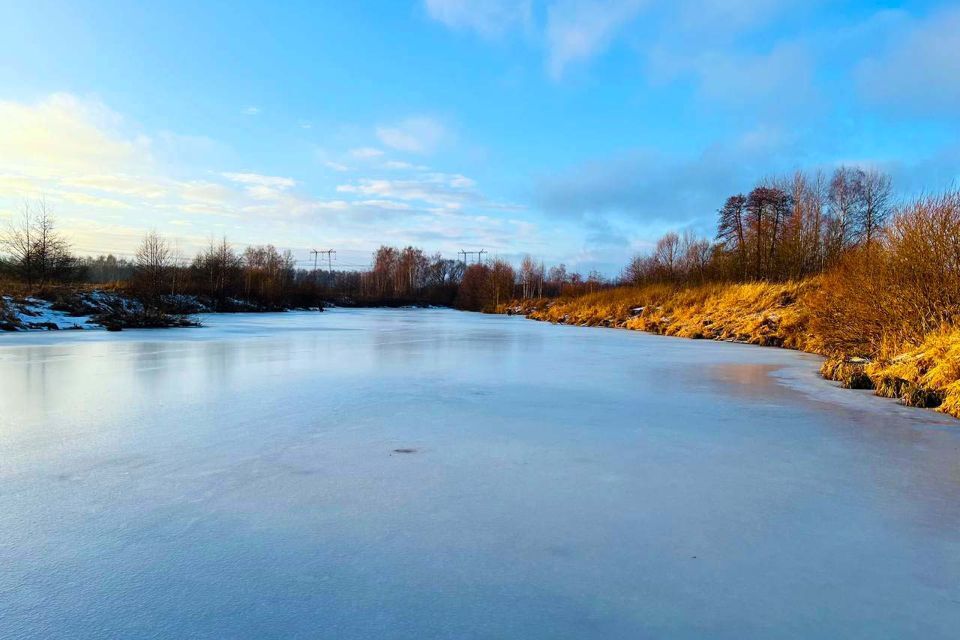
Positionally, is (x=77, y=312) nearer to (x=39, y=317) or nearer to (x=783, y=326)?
(x=39, y=317)

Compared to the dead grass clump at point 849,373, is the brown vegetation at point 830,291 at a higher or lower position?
higher

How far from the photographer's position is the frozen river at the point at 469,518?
55.9 inches

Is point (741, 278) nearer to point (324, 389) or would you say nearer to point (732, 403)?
point (732, 403)

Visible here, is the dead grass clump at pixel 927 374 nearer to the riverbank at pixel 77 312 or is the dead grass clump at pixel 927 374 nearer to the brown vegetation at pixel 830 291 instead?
the brown vegetation at pixel 830 291

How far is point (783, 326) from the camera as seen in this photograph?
1128 centimetres

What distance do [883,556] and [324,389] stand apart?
4.01 m

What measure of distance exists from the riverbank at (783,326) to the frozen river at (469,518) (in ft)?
3.28

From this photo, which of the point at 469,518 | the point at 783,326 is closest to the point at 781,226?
the point at 783,326

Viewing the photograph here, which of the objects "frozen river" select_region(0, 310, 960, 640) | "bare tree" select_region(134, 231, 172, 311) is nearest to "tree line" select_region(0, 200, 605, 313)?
"bare tree" select_region(134, 231, 172, 311)

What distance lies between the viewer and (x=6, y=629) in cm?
132

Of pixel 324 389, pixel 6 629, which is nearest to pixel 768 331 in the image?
pixel 324 389

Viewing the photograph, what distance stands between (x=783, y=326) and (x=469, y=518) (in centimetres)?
1119

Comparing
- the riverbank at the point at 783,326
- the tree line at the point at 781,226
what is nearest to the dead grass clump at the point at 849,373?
the riverbank at the point at 783,326

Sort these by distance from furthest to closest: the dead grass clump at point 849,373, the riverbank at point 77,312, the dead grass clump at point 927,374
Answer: the riverbank at point 77,312 → the dead grass clump at point 849,373 → the dead grass clump at point 927,374
